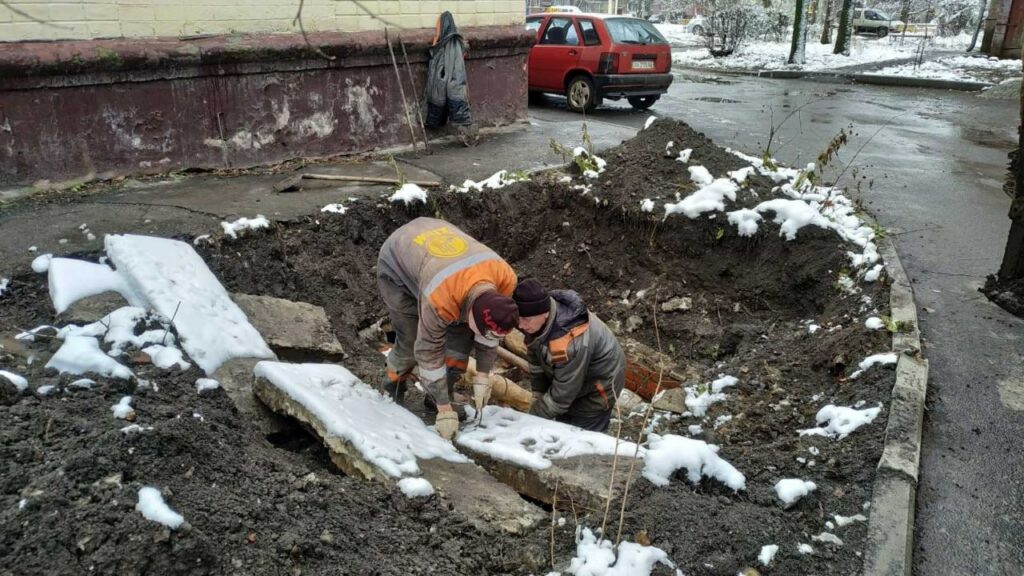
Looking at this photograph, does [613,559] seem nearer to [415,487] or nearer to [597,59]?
[415,487]

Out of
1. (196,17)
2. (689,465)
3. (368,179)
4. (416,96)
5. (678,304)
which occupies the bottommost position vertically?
(678,304)

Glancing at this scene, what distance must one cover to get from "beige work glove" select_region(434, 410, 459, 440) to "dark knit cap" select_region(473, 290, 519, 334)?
67 cm

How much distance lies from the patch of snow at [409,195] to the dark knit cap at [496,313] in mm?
3125

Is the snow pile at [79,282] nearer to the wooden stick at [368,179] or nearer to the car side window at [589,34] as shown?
the wooden stick at [368,179]

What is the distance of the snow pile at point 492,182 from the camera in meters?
6.65

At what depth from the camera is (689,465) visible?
10.5ft

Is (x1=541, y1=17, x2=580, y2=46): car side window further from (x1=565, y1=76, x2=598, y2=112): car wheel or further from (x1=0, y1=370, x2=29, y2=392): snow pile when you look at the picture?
(x1=0, y1=370, x2=29, y2=392): snow pile

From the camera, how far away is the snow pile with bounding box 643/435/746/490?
315 cm

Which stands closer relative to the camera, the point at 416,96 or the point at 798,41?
the point at 416,96

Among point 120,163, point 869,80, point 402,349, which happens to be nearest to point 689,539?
point 402,349

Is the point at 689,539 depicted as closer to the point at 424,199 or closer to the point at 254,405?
the point at 254,405

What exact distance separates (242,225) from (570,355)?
9.61 ft

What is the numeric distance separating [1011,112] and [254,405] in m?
14.6

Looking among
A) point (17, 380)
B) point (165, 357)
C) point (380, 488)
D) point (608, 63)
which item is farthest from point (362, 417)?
point (608, 63)
